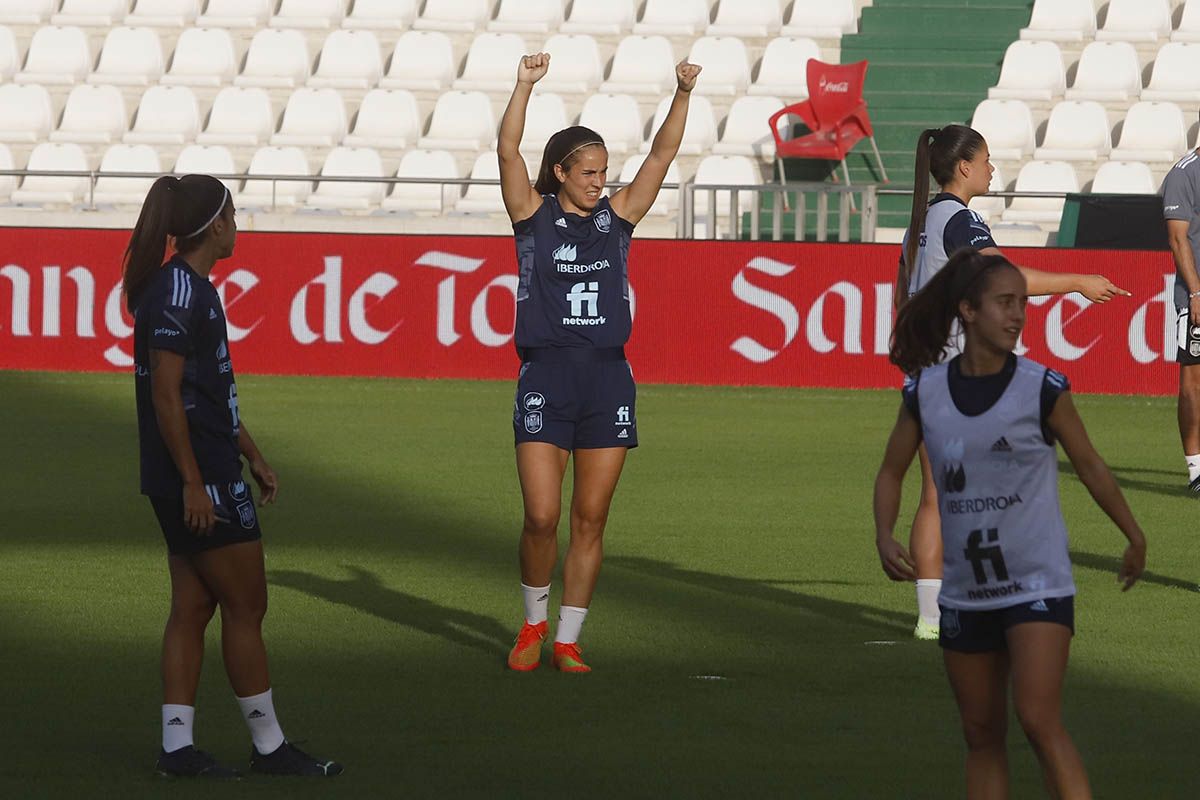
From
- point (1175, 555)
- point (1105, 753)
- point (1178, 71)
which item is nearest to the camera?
point (1105, 753)

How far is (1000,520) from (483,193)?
18.4 meters

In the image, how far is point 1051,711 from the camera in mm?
4430

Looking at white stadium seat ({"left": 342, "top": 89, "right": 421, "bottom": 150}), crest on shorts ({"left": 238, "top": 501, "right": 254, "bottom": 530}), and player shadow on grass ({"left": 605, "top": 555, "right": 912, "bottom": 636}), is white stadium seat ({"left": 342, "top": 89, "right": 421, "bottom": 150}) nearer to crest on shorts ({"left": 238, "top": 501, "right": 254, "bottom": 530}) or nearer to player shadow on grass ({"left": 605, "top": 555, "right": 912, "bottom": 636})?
player shadow on grass ({"left": 605, "top": 555, "right": 912, "bottom": 636})

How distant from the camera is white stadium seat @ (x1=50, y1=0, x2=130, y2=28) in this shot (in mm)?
26562

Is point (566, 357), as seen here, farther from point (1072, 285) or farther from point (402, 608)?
point (1072, 285)

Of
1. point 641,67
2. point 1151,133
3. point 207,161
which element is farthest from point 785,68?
point 207,161

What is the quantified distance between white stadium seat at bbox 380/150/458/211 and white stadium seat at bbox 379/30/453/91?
5.74 feet

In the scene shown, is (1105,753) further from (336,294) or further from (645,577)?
(336,294)

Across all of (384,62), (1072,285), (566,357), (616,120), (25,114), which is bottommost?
(566,357)

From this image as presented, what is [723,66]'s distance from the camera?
2441cm

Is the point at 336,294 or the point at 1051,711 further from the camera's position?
the point at 336,294

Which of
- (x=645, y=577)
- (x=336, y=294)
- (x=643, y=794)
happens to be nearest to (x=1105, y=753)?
(x=643, y=794)

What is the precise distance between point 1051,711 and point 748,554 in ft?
17.9

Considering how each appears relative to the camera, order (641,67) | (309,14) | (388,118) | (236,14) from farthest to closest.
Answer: (236,14)
(309,14)
(641,67)
(388,118)
